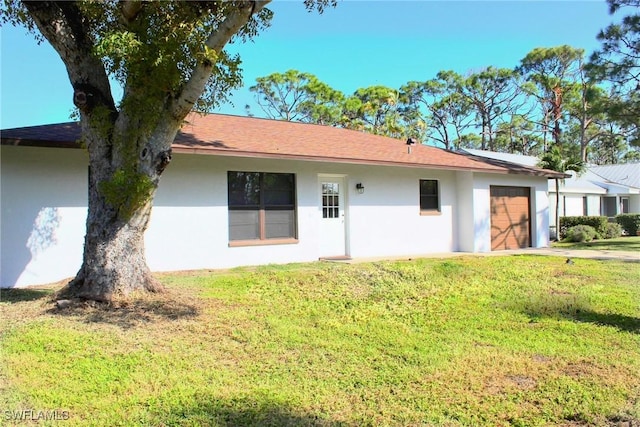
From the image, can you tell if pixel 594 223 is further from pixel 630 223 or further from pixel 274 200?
pixel 274 200

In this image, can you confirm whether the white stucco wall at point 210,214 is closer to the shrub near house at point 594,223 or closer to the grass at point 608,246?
the grass at point 608,246

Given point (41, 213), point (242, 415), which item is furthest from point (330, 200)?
point (242, 415)

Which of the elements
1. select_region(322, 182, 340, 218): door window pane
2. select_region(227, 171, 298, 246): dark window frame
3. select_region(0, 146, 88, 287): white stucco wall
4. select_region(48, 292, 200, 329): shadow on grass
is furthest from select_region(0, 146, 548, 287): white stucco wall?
select_region(48, 292, 200, 329): shadow on grass

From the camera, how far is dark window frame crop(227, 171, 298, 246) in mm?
11156

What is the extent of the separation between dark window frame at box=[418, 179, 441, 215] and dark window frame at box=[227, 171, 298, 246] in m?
4.52

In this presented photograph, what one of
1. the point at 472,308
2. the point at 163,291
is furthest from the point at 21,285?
the point at 472,308

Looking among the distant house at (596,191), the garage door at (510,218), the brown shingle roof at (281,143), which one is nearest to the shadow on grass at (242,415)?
the brown shingle roof at (281,143)

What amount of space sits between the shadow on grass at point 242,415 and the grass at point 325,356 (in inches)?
0.6

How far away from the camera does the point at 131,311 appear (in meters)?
6.14

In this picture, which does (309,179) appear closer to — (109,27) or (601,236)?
(109,27)

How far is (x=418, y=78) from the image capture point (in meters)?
43.9

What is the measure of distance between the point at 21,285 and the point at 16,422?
242 inches

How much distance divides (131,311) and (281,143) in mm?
7008

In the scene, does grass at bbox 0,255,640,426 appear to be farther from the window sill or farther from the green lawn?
the green lawn
